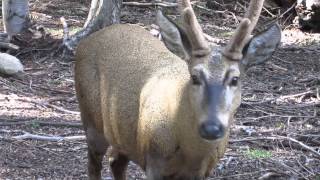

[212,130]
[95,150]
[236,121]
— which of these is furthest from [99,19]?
[212,130]

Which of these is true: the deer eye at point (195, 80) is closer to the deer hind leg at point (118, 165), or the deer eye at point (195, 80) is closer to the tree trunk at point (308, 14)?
the deer hind leg at point (118, 165)

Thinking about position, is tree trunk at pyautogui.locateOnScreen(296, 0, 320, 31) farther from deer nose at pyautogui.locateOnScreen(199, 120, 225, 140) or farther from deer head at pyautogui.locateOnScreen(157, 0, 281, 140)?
deer nose at pyautogui.locateOnScreen(199, 120, 225, 140)

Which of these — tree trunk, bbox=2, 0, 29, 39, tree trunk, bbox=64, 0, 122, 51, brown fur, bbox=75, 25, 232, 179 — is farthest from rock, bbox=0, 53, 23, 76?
brown fur, bbox=75, 25, 232, 179

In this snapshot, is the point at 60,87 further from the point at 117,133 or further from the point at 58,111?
the point at 117,133

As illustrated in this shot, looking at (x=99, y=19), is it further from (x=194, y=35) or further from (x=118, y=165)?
(x=194, y=35)

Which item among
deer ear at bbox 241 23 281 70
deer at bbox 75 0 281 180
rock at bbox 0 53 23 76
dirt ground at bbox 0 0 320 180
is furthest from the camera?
rock at bbox 0 53 23 76

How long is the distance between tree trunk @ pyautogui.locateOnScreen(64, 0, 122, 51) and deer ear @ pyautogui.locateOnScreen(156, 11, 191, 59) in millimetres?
6904

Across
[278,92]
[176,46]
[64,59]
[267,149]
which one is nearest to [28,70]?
[64,59]

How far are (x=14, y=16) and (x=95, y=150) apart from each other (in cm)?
667

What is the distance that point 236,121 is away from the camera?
29.5 ft

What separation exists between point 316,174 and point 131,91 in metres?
2.16

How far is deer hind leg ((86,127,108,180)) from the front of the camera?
6.54m

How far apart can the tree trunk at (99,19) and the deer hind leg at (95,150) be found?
5488 millimetres

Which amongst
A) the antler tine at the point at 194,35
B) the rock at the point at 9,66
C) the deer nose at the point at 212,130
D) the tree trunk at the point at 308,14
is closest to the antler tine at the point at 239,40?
the antler tine at the point at 194,35
